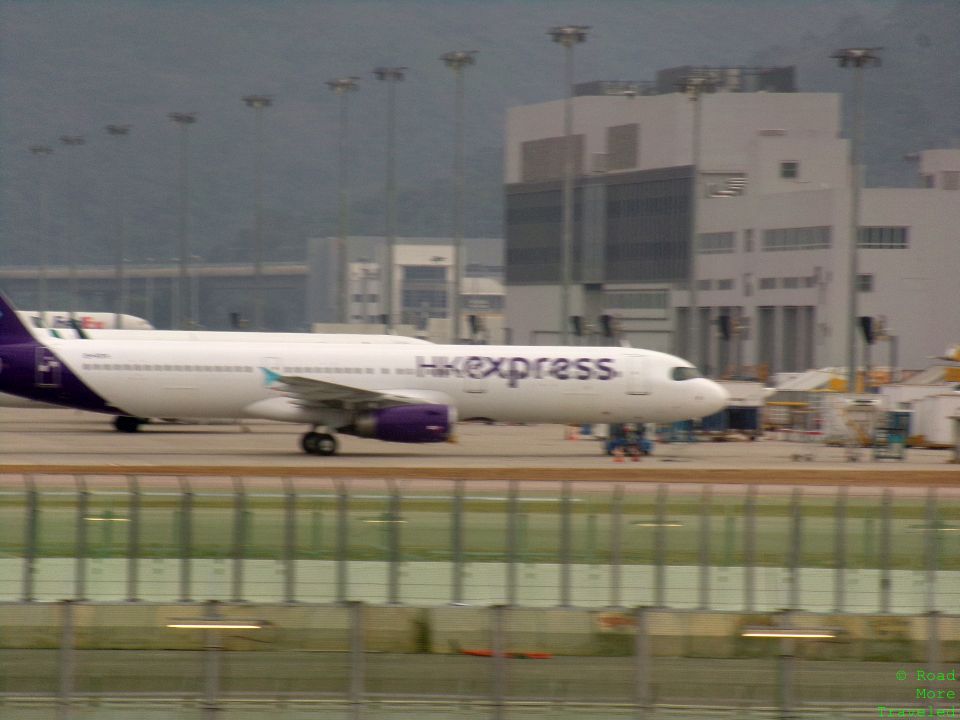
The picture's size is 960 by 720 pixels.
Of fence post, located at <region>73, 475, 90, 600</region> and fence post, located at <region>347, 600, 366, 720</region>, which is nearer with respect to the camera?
fence post, located at <region>347, 600, 366, 720</region>

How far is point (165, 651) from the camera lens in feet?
63.0

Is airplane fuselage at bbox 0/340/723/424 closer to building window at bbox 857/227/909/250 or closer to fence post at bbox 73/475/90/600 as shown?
fence post at bbox 73/475/90/600

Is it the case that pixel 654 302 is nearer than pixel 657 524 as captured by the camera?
No

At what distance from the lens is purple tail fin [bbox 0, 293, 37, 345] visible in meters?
50.3

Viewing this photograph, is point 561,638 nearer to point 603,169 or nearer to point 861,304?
point 861,304

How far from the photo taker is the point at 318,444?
48.1 metres

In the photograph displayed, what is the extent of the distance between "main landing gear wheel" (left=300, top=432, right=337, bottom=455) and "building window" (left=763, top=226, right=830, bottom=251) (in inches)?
2367

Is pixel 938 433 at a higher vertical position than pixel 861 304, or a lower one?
lower

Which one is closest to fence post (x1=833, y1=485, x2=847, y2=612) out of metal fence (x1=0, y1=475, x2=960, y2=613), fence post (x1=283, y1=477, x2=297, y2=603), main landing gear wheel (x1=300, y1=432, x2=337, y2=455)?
metal fence (x1=0, y1=475, x2=960, y2=613)

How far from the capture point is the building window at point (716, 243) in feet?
365

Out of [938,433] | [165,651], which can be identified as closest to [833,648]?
[165,651]

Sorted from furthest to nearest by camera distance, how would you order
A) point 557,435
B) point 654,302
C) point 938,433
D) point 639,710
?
point 654,302, point 557,435, point 938,433, point 639,710

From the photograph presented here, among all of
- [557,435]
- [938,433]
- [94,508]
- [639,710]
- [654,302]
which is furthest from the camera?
[654,302]

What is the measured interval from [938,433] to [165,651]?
4214 centimetres
